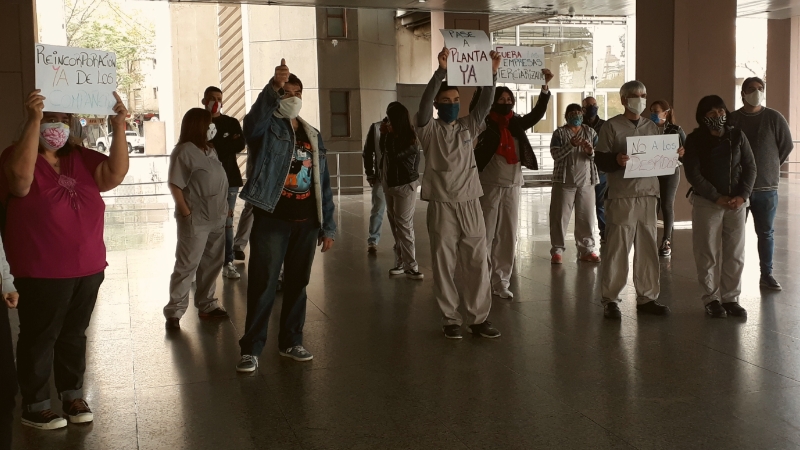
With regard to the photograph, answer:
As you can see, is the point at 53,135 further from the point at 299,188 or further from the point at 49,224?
the point at 299,188

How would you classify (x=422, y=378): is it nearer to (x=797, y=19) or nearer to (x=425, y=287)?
(x=425, y=287)

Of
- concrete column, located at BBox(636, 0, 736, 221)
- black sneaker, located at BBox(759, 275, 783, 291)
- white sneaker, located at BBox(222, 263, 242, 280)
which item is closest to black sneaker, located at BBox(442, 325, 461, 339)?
black sneaker, located at BBox(759, 275, 783, 291)

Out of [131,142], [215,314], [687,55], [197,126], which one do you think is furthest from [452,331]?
[131,142]

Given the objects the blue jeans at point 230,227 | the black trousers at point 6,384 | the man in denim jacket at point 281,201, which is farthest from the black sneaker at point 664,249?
the black trousers at point 6,384

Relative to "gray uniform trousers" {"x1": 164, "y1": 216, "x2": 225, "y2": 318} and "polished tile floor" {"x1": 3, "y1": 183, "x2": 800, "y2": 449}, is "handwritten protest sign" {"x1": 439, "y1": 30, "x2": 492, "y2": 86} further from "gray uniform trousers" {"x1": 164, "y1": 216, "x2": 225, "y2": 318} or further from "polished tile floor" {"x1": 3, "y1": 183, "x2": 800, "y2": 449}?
"gray uniform trousers" {"x1": 164, "y1": 216, "x2": 225, "y2": 318}

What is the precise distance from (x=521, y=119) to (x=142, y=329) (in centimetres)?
400

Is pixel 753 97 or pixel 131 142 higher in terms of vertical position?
pixel 131 142

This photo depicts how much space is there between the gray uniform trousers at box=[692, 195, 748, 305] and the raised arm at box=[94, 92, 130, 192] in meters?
4.76

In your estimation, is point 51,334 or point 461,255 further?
point 461,255

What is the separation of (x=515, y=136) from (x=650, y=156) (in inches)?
58.8

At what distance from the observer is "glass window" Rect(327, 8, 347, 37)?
22.4 metres

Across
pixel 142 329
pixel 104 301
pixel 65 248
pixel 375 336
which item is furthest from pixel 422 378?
pixel 104 301

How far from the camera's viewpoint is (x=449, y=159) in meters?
6.39

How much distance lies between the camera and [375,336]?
666cm
